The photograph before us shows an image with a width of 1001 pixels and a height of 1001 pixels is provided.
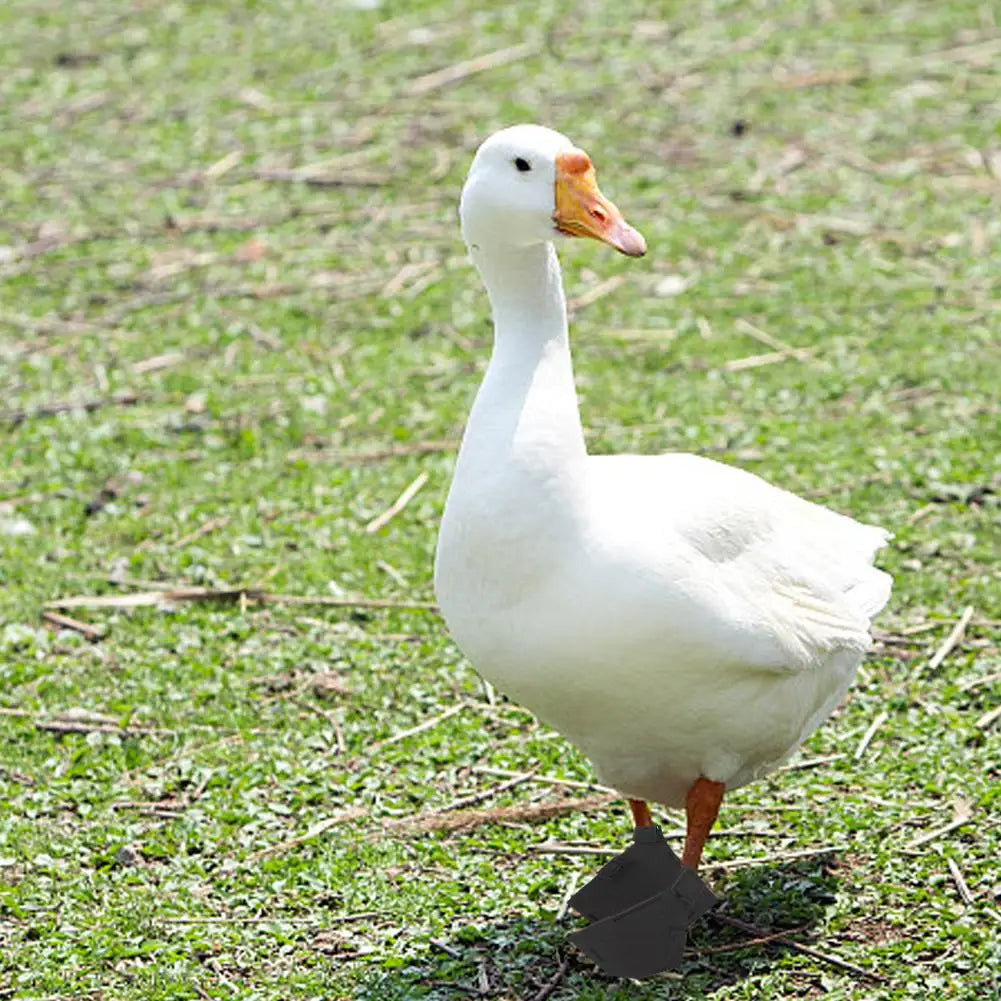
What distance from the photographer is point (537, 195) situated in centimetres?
441

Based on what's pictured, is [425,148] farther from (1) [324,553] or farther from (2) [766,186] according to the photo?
(1) [324,553]

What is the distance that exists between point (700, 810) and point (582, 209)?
1.47 metres

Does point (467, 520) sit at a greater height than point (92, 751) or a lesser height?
greater

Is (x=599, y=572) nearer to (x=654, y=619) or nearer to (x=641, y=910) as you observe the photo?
(x=654, y=619)

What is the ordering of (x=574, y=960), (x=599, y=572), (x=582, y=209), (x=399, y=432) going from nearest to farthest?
(x=599, y=572)
(x=582, y=209)
(x=574, y=960)
(x=399, y=432)

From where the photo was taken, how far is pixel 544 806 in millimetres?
5309

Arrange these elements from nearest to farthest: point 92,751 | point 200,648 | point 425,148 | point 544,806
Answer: point 544,806
point 92,751
point 200,648
point 425,148

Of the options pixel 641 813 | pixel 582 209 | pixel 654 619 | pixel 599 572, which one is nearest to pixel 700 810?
pixel 641 813

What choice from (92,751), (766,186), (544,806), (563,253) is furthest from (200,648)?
(766,186)

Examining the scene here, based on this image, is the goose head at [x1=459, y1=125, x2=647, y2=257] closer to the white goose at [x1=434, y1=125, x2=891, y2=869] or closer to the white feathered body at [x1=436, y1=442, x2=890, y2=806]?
the white goose at [x1=434, y1=125, x2=891, y2=869]

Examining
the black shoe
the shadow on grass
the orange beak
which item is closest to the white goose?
A: the orange beak

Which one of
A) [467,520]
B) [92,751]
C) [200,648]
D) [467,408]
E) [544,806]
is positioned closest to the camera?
[467,520]

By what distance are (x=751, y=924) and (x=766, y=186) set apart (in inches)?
226

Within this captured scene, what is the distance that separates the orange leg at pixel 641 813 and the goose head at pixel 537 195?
139cm
